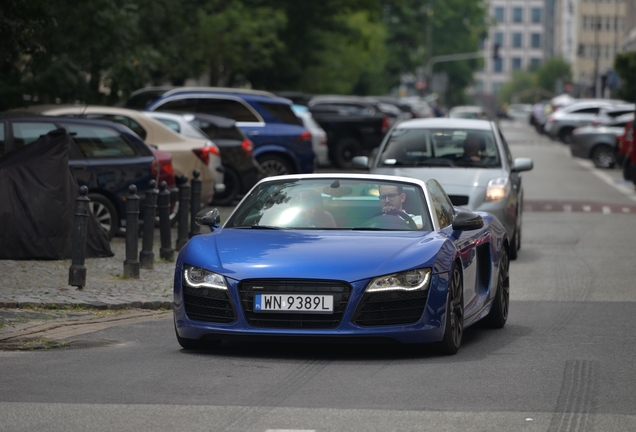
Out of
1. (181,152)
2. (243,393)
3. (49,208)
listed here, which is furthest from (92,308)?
(181,152)

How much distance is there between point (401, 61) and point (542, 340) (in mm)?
107214

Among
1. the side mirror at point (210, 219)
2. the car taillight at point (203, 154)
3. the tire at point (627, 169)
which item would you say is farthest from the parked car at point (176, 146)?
the tire at point (627, 169)

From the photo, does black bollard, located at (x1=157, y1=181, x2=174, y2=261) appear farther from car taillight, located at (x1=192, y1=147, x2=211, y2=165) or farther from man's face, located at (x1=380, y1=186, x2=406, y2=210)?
man's face, located at (x1=380, y1=186, x2=406, y2=210)

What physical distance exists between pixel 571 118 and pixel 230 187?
36.2 m

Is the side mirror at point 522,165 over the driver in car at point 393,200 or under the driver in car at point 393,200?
under

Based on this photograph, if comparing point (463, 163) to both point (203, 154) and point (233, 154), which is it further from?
point (233, 154)

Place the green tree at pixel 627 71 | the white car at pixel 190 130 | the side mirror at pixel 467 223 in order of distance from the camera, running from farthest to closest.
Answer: the green tree at pixel 627 71, the white car at pixel 190 130, the side mirror at pixel 467 223

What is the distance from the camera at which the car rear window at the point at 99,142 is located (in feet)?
54.8

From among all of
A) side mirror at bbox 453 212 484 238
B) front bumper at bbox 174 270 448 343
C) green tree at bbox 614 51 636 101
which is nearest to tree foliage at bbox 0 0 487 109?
side mirror at bbox 453 212 484 238

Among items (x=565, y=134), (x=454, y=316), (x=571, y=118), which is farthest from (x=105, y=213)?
(x=565, y=134)

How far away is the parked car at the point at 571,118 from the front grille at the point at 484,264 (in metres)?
45.7

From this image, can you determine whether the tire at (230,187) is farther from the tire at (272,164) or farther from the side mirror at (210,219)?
the side mirror at (210,219)

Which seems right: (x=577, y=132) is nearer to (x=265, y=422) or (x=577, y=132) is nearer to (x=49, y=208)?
(x=49, y=208)

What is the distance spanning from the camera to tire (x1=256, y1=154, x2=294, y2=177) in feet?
82.3
